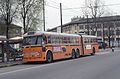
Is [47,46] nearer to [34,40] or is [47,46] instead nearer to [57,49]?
[34,40]

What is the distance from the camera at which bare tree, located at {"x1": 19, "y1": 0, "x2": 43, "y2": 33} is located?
3903 cm

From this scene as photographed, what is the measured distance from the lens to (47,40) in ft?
91.7

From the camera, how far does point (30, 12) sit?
134 feet

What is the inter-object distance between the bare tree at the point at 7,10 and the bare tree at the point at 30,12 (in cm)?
88

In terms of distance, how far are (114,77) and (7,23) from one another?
965 inches

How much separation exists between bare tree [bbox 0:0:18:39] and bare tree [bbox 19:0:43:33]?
885mm

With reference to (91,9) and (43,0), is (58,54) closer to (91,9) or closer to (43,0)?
(43,0)

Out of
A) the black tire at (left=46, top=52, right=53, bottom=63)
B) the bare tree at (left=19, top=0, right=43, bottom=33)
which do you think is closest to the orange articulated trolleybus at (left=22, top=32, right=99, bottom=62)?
the black tire at (left=46, top=52, right=53, bottom=63)

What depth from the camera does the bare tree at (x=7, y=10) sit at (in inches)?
1485

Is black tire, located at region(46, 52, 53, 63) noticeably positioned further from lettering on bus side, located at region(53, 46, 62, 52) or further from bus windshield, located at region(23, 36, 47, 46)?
bus windshield, located at region(23, 36, 47, 46)

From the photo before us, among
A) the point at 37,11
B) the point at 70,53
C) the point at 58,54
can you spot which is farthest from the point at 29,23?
the point at 58,54

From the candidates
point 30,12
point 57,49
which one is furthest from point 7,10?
point 57,49

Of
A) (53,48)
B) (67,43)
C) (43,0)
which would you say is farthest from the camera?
(43,0)

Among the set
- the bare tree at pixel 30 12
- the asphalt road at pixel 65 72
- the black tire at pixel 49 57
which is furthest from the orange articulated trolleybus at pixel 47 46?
the bare tree at pixel 30 12
